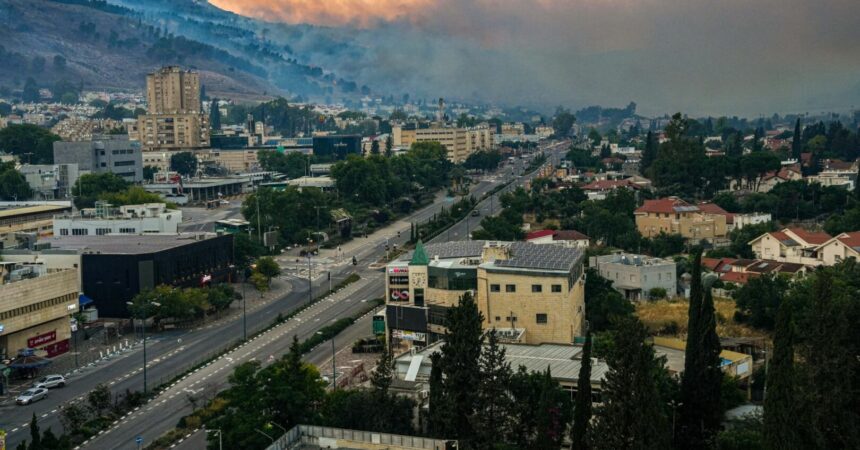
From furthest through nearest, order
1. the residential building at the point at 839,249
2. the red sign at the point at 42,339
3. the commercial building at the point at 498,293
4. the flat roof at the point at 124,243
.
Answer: the residential building at the point at 839,249 → the flat roof at the point at 124,243 → the red sign at the point at 42,339 → the commercial building at the point at 498,293

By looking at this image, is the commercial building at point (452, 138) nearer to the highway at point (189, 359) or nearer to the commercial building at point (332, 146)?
the commercial building at point (332, 146)

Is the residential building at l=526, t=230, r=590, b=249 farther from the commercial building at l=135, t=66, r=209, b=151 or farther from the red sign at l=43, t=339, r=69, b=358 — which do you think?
the commercial building at l=135, t=66, r=209, b=151

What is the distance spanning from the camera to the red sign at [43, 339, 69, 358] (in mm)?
35062

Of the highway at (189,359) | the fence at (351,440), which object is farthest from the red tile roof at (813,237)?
the fence at (351,440)

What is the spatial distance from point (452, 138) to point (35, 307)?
3205 inches

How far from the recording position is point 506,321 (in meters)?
32.4

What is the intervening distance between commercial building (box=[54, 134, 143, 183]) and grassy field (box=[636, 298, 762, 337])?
5658 cm

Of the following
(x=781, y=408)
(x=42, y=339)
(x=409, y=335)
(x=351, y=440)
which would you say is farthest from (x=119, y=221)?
(x=781, y=408)

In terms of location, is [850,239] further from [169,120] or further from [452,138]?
[169,120]

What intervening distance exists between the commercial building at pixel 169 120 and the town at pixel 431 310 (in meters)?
18.5

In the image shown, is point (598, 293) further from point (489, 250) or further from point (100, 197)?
point (100, 197)

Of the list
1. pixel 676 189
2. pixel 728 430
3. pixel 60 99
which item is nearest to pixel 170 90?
pixel 676 189

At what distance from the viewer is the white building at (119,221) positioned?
178ft

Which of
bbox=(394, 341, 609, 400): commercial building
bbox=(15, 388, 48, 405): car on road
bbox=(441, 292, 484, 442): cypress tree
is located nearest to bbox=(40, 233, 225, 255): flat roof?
bbox=(15, 388, 48, 405): car on road
